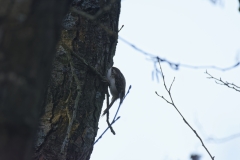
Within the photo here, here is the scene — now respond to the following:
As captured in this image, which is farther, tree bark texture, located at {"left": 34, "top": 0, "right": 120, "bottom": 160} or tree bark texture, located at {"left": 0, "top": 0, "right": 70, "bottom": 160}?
tree bark texture, located at {"left": 34, "top": 0, "right": 120, "bottom": 160}

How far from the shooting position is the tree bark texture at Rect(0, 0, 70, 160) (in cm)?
94

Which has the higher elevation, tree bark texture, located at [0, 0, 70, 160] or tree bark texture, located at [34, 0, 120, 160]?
tree bark texture, located at [34, 0, 120, 160]

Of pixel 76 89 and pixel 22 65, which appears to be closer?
pixel 22 65

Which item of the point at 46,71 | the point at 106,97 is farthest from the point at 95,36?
the point at 46,71

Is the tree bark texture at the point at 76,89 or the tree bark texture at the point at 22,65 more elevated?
the tree bark texture at the point at 76,89

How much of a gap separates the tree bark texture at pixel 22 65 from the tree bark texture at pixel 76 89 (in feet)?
4.13

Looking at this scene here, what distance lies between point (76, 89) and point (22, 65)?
1.49 m

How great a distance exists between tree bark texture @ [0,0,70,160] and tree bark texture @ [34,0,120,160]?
126cm

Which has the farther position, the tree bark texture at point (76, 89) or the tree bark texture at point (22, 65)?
the tree bark texture at point (76, 89)

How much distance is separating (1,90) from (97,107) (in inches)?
63.1

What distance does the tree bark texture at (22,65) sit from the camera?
94cm

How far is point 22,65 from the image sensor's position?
959 mm

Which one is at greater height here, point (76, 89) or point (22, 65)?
point (76, 89)

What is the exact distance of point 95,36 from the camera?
8.50ft
